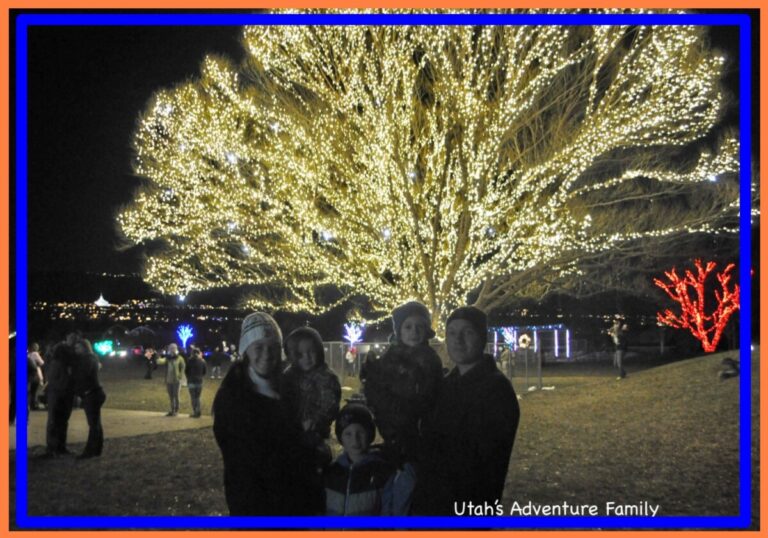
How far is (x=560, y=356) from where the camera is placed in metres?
24.5

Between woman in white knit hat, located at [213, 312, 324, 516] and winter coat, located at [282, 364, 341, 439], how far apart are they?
69 millimetres

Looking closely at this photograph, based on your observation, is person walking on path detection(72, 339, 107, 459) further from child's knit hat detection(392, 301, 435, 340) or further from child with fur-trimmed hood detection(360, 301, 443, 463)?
child's knit hat detection(392, 301, 435, 340)

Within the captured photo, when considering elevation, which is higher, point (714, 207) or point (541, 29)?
point (541, 29)

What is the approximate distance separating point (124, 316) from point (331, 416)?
383 centimetres

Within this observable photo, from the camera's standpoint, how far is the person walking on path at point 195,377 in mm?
11766

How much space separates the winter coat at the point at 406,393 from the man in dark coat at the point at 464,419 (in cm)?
8

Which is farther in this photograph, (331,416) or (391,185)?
(391,185)

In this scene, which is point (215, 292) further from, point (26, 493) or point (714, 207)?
point (714, 207)

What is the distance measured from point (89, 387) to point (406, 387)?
417 centimetres

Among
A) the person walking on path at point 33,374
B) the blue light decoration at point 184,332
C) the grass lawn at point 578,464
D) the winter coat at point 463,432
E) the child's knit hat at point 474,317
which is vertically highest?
the child's knit hat at point 474,317

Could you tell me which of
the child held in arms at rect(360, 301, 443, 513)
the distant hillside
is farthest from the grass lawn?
the distant hillside

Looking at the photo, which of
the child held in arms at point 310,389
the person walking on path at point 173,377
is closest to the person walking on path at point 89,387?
the child held in arms at point 310,389

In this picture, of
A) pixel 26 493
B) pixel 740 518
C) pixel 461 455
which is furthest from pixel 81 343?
pixel 740 518

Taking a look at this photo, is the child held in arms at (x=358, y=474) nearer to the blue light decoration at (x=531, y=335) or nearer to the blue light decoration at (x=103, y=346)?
the blue light decoration at (x=531, y=335)
